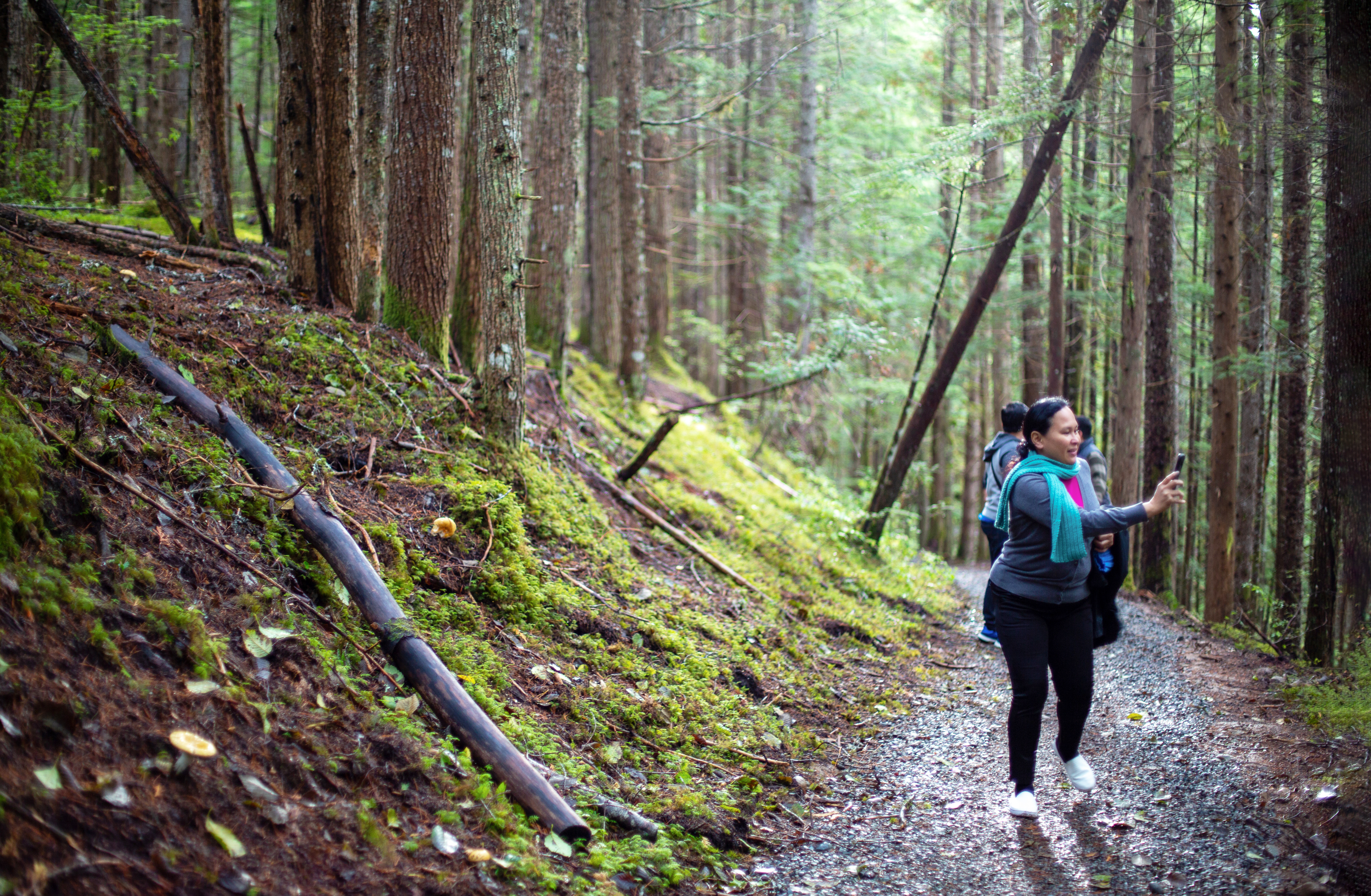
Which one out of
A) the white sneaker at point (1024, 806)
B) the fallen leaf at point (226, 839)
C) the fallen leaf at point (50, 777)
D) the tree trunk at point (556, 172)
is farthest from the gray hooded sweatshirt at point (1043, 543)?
the tree trunk at point (556, 172)

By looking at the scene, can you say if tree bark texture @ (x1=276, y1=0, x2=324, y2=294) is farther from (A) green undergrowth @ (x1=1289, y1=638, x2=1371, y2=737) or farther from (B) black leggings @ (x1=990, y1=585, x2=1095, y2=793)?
(A) green undergrowth @ (x1=1289, y1=638, x2=1371, y2=737)

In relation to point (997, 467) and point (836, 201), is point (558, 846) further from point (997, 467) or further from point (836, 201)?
point (836, 201)

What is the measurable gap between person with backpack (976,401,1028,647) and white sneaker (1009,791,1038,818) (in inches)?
107

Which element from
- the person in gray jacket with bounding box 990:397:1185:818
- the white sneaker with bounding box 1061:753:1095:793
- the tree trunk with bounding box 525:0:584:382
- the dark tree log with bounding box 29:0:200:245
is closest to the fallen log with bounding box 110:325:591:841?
the person in gray jacket with bounding box 990:397:1185:818

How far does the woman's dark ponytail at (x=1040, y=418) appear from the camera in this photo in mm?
4414

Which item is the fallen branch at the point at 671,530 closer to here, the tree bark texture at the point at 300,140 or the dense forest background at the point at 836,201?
the dense forest background at the point at 836,201

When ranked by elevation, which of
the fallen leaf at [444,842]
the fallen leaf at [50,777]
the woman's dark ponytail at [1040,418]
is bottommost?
the fallen leaf at [444,842]

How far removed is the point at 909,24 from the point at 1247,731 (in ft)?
75.6

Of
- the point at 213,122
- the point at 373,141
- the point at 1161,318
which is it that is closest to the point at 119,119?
the point at 213,122

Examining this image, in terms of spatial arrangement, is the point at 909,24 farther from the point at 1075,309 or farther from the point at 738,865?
the point at 738,865

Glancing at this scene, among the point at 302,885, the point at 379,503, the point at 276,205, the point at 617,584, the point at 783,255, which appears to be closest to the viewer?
the point at 302,885

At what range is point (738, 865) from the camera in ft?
13.5

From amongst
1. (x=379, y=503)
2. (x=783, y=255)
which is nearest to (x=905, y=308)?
(x=783, y=255)

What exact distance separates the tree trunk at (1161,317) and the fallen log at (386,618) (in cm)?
1201
